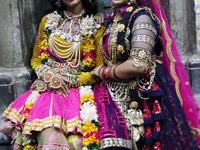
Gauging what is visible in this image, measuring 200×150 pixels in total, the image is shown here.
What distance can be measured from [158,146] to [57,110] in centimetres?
94

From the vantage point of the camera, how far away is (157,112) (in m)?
2.44

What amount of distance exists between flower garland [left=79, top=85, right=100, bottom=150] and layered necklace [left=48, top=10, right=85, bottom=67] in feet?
1.71

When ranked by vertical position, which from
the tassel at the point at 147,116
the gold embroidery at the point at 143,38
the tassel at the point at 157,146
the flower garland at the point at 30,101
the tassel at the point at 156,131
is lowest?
the tassel at the point at 157,146

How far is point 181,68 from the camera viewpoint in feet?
8.38

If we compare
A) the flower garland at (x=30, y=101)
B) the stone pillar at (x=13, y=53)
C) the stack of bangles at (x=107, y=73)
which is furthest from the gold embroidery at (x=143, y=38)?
the stone pillar at (x=13, y=53)

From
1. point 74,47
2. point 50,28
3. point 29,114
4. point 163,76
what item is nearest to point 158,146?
point 163,76

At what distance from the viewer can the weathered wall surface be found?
3086mm

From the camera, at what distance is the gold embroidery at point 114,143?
92.5 inches

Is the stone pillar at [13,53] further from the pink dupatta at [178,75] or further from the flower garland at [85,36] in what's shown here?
the pink dupatta at [178,75]

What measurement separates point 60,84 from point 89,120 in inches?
19.2

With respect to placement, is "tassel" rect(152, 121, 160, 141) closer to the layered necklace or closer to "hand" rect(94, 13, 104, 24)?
the layered necklace

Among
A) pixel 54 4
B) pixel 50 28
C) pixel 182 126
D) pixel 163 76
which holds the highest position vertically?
pixel 54 4

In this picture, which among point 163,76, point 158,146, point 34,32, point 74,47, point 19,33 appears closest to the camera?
point 158,146

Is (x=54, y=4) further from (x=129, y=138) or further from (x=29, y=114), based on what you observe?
(x=129, y=138)
